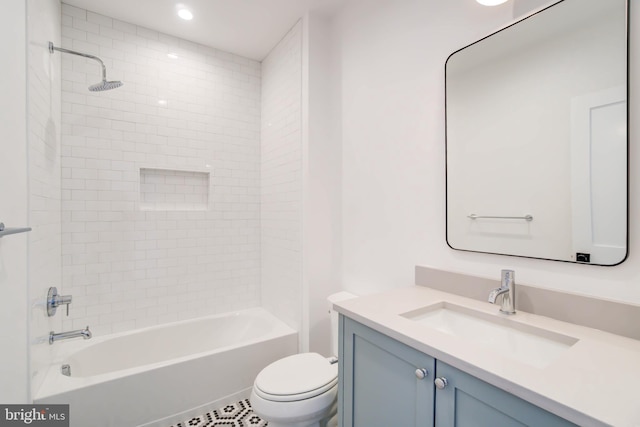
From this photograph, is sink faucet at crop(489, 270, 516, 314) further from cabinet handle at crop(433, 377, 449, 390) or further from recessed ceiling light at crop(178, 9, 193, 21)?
recessed ceiling light at crop(178, 9, 193, 21)

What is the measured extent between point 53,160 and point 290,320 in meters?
1.99

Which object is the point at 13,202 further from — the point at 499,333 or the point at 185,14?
the point at 499,333

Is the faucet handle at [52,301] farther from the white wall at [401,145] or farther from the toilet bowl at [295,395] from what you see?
the white wall at [401,145]

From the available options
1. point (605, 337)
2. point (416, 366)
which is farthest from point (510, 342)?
point (416, 366)

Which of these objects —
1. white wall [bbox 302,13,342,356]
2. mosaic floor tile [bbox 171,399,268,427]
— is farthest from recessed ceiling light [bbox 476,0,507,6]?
mosaic floor tile [bbox 171,399,268,427]

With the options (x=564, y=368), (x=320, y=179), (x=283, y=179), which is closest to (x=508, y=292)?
(x=564, y=368)

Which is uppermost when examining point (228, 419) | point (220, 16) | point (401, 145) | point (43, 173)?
point (220, 16)

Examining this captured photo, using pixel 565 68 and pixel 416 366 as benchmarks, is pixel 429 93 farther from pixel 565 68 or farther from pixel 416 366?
pixel 416 366

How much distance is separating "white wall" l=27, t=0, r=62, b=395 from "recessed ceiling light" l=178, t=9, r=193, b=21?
0.75 m

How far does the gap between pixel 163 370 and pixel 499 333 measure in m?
1.90

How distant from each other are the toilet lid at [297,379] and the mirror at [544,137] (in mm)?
949

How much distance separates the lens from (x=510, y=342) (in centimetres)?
108

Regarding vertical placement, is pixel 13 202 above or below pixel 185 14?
below

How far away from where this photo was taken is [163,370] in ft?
6.04
